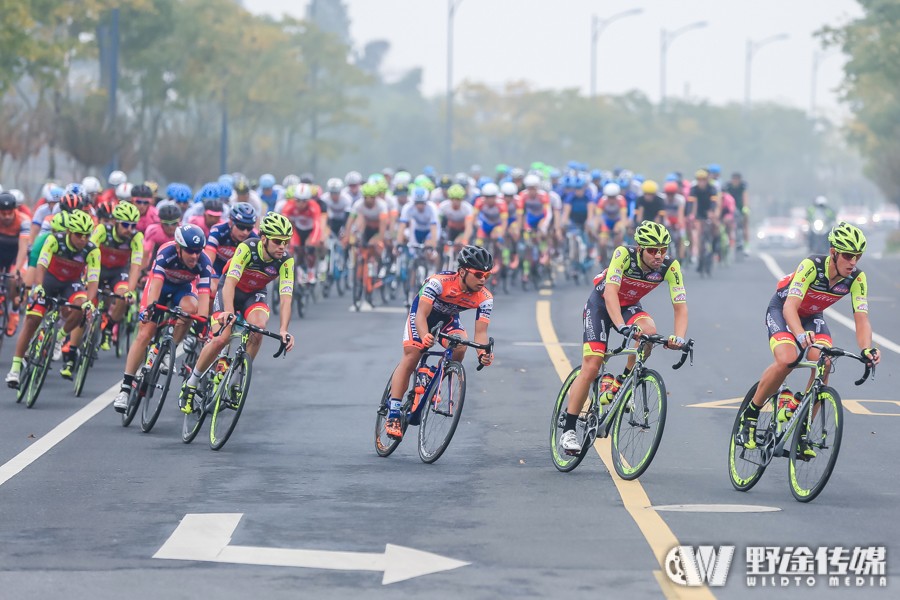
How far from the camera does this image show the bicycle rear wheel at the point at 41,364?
1605 centimetres

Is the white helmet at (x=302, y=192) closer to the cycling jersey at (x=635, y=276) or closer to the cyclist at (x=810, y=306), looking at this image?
the cycling jersey at (x=635, y=276)

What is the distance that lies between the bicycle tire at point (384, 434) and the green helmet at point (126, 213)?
510 cm

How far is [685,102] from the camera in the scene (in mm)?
145125

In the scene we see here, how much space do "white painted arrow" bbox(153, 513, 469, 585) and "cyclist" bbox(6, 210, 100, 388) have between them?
22.5 feet

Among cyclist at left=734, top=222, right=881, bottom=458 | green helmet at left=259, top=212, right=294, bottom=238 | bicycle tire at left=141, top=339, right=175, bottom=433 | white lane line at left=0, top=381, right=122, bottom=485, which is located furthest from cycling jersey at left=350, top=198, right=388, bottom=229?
cyclist at left=734, top=222, right=881, bottom=458

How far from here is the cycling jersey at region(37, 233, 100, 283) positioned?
648 inches

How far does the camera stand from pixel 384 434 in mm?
13328

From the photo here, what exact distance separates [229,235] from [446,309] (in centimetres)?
405

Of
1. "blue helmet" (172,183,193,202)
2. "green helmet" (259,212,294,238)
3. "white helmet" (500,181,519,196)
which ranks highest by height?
"white helmet" (500,181,519,196)

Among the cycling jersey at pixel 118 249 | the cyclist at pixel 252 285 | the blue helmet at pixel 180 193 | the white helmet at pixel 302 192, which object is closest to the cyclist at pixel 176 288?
the cyclist at pixel 252 285

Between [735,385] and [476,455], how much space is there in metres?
5.48

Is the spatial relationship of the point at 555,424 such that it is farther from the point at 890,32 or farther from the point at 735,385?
the point at 890,32

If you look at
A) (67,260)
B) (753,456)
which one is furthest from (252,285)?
(753,456)

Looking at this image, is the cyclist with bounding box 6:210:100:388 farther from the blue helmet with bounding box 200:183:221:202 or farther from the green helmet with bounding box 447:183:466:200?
the green helmet with bounding box 447:183:466:200
